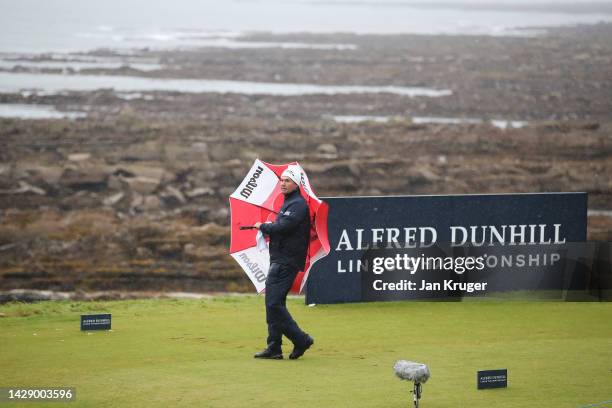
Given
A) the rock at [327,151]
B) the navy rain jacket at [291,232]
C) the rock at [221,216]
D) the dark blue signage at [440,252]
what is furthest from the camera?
the rock at [327,151]

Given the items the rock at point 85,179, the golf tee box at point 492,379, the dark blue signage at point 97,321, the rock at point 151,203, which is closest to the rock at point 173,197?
the rock at point 151,203

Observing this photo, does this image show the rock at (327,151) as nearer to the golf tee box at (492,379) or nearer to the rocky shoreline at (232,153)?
the rocky shoreline at (232,153)

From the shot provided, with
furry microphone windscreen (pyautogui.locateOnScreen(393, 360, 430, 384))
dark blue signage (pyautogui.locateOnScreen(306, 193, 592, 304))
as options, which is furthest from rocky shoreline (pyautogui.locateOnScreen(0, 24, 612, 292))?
furry microphone windscreen (pyautogui.locateOnScreen(393, 360, 430, 384))

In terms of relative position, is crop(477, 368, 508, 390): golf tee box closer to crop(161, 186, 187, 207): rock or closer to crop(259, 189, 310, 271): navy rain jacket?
crop(259, 189, 310, 271): navy rain jacket

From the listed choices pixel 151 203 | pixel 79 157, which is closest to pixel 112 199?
pixel 151 203

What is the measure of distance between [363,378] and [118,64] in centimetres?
7324

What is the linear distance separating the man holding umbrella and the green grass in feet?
0.98

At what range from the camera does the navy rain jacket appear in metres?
10.4

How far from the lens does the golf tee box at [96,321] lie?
1232 centimetres

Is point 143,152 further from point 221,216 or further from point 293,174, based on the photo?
point 293,174

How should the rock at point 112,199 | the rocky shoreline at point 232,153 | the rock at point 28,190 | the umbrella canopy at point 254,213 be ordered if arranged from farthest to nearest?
the rock at point 28,190
the rock at point 112,199
the rocky shoreline at point 232,153
the umbrella canopy at point 254,213

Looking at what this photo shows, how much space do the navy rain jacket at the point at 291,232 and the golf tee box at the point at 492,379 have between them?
2191 millimetres

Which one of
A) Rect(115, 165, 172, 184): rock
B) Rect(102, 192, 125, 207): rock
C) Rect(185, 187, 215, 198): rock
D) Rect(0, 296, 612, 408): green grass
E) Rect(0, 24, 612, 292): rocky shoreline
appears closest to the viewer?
Rect(0, 296, 612, 408): green grass

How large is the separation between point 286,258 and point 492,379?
231 centimetres
